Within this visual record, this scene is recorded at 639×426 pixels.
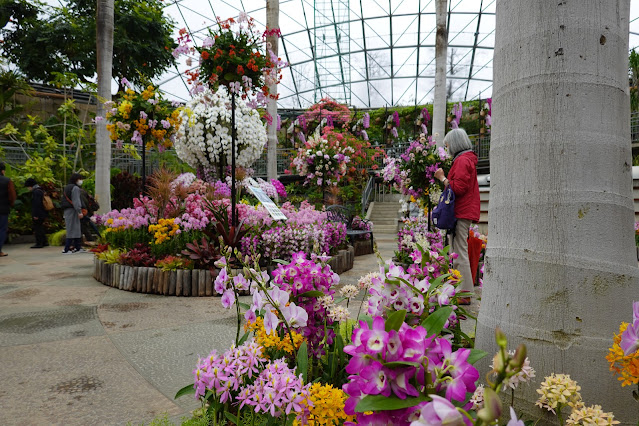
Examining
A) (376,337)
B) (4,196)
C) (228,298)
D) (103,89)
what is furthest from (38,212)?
(376,337)

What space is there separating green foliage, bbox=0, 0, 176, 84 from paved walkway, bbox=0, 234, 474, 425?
15248 mm

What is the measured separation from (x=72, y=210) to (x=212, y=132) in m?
3.54

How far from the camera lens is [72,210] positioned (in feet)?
26.7

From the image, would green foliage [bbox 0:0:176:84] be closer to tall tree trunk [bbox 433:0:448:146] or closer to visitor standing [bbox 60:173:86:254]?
visitor standing [bbox 60:173:86:254]

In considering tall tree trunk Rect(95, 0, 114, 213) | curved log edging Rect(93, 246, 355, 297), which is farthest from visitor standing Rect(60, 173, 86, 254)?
curved log edging Rect(93, 246, 355, 297)

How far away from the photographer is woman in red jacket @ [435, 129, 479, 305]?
3792 mm

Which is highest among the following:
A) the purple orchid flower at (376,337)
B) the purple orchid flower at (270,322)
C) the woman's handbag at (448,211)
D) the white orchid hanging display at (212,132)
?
the white orchid hanging display at (212,132)

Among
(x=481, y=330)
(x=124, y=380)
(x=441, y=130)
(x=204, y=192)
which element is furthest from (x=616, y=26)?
(x=441, y=130)

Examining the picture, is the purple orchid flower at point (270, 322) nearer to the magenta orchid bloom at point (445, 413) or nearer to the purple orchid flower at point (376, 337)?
the purple orchid flower at point (376, 337)

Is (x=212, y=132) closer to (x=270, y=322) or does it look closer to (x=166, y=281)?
(x=166, y=281)

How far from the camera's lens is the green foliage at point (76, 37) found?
1633cm

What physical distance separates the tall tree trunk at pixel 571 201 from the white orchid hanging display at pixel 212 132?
627 centimetres

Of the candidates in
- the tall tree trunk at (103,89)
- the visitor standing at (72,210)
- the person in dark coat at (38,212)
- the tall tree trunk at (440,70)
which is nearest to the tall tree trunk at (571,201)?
the tall tree trunk at (440,70)

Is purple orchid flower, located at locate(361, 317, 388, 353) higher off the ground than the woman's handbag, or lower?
lower
